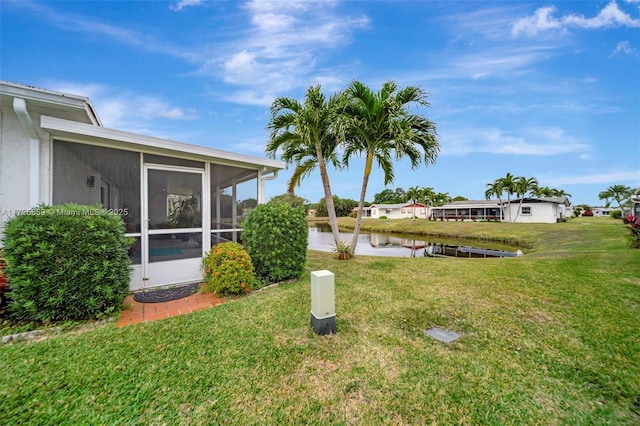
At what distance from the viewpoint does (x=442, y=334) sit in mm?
2955

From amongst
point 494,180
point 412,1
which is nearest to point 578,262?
point 412,1

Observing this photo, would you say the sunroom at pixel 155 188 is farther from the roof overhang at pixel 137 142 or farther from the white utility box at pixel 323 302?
the white utility box at pixel 323 302

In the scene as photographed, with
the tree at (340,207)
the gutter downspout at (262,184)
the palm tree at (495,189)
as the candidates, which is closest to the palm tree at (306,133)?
the gutter downspout at (262,184)

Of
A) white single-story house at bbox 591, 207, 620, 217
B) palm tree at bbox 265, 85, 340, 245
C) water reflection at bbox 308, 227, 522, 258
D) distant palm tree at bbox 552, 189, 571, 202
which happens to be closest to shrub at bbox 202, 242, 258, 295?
palm tree at bbox 265, 85, 340, 245

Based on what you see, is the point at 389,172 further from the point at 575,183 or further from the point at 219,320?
the point at 575,183

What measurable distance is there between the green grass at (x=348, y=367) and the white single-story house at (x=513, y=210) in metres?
30.2

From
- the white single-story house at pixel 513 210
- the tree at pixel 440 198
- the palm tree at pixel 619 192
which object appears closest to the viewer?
the white single-story house at pixel 513 210

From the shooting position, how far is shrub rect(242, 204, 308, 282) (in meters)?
4.70

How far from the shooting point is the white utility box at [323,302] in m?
2.84

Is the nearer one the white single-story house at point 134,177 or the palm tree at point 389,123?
the white single-story house at point 134,177

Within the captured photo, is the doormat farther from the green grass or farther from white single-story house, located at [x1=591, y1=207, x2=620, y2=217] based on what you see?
white single-story house, located at [x1=591, y1=207, x2=620, y2=217]

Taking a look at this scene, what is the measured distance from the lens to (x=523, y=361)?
7.95ft

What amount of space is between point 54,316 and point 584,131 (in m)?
21.1

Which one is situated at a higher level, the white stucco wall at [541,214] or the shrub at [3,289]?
the white stucco wall at [541,214]
